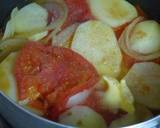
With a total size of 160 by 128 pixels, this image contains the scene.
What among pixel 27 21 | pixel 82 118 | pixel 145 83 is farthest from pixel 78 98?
pixel 27 21

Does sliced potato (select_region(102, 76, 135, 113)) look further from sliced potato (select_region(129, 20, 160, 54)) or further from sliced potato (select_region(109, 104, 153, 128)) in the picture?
sliced potato (select_region(129, 20, 160, 54))

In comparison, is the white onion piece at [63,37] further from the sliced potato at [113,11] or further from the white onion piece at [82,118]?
the white onion piece at [82,118]

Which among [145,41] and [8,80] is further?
[145,41]

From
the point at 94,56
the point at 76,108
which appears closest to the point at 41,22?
the point at 94,56

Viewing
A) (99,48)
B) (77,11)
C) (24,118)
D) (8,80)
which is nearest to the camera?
(24,118)

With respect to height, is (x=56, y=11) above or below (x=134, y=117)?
above

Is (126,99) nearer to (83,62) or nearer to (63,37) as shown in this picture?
(83,62)
